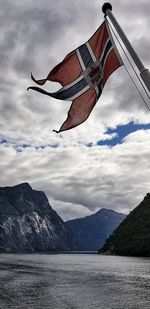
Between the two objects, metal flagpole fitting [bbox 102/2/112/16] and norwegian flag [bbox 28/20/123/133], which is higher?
metal flagpole fitting [bbox 102/2/112/16]

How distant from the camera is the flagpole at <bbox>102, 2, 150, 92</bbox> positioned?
14.6 meters

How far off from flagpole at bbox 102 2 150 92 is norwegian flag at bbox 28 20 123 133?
1333 mm

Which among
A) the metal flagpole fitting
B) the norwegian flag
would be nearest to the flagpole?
the metal flagpole fitting

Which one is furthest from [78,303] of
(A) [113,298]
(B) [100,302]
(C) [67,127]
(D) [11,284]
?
(C) [67,127]

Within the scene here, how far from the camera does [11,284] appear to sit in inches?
3282

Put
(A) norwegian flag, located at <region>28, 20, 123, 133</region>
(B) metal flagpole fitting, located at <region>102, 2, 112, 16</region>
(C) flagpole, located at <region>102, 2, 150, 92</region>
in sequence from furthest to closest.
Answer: (A) norwegian flag, located at <region>28, 20, 123, 133</region>
(B) metal flagpole fitting, located at <region>102, 2, 112, 16</region>
(C) flagpole, located at <region>102, 2, 150, 92</region>

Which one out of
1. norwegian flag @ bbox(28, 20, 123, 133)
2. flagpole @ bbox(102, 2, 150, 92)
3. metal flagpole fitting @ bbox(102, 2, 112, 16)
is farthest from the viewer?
norwegian flag @ bbox(28, 20, 123, 133)

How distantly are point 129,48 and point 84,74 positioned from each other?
11.4ft

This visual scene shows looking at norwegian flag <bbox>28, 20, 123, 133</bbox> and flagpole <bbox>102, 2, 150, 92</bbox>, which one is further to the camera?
norwegian flag <bbox>28, 20, 123, 133</bbox>

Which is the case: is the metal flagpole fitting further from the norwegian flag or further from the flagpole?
the norwegian flag

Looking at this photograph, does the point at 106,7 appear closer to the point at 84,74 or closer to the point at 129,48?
the point at 129,48

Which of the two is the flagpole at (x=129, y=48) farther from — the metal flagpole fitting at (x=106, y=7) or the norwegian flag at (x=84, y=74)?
the norwegian flag at (x=84, y=74)

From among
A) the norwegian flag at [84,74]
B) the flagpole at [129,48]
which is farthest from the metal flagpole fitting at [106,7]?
the norwegian flag at [84,74]

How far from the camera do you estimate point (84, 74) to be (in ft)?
60.1
